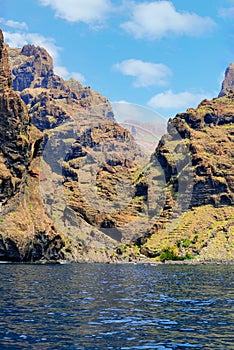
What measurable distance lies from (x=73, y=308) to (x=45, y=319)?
8.02 metres

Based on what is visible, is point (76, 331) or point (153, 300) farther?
point (153, 300)

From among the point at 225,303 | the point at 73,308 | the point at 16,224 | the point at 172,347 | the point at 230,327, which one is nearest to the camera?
the point at 172,347

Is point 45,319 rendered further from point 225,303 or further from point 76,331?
point 225,303

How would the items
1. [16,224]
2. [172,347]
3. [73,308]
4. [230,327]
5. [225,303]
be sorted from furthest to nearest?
[16,224] < [225,303] < [73,308] < [230,327] < [172,347]

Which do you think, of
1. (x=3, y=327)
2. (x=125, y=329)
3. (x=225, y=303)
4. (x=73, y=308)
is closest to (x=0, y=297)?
(x=73, y=308)

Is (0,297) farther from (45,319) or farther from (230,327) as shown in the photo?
(230,327)

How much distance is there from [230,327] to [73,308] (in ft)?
56.9

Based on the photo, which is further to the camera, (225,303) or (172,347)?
(225,303)

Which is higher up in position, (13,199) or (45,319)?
(13,199)

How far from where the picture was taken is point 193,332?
35812 millimetres

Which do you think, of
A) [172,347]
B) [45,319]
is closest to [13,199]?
[45,319]

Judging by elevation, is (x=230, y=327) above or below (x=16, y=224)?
below

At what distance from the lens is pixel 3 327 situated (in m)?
35.6

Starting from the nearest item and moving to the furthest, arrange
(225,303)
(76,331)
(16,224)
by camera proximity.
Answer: (76,331)
(225,303)
(16,224)
